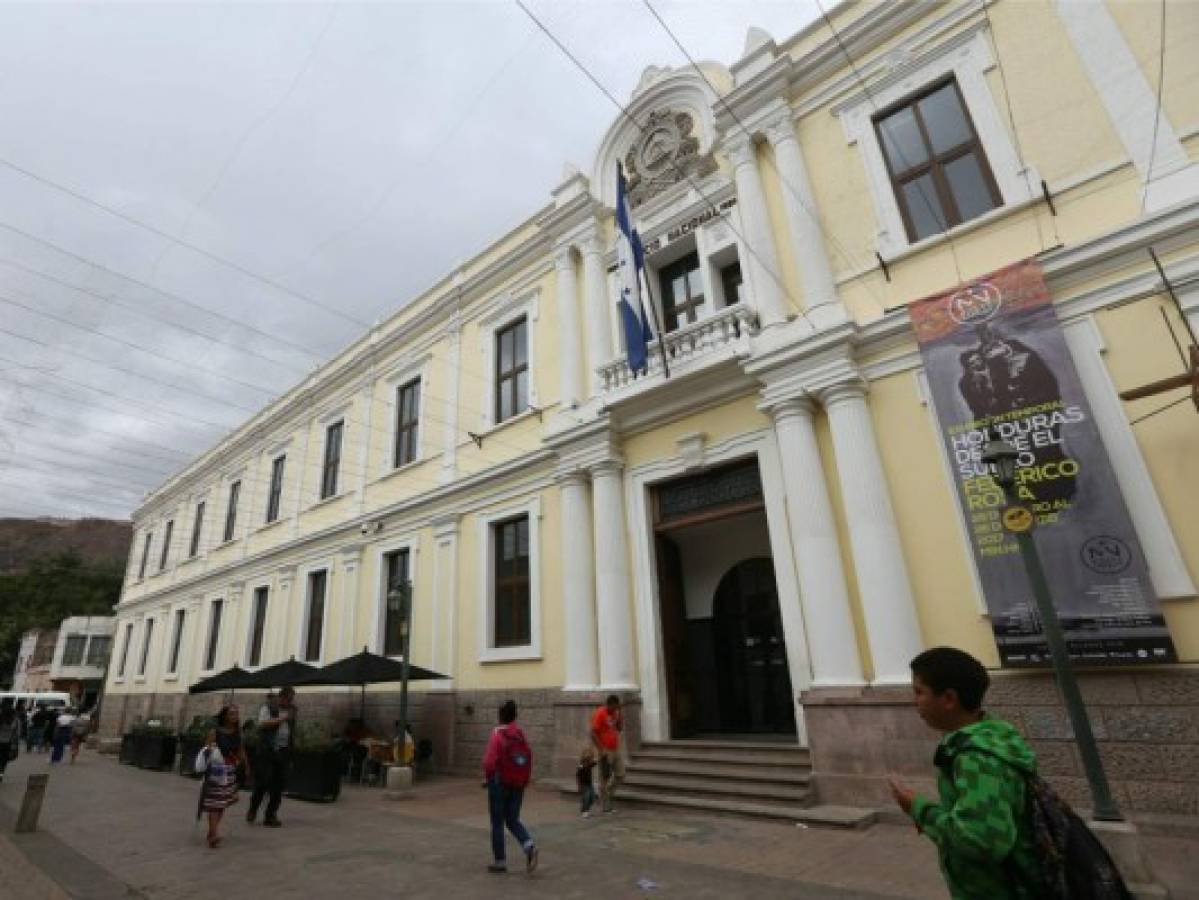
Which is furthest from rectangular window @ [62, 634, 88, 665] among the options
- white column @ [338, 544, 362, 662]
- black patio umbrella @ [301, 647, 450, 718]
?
black patio umbrella @ [301, 647, 450, 718]

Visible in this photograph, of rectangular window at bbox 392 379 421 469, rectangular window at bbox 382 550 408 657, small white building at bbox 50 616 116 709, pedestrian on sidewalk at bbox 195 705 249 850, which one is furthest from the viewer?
small white building at bbox 50 616 116 709

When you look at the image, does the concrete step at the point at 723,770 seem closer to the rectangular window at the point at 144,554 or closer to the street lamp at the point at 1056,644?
the street lamp at the point at 1056,644

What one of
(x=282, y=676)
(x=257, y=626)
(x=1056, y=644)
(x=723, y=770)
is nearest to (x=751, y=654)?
(x=723, y=770)

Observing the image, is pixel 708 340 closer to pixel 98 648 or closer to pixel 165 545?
pixel 165 545

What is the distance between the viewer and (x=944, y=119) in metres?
9.65

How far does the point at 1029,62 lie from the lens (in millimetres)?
8883

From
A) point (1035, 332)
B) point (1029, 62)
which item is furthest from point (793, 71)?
point (1035, 332)

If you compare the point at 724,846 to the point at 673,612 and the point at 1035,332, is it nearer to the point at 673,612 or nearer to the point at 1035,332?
the point at 673,612

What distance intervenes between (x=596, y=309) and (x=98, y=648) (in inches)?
2290

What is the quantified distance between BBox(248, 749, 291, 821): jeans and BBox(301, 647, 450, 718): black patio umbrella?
11.8 ft

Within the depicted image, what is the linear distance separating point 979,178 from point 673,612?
8.07 meters

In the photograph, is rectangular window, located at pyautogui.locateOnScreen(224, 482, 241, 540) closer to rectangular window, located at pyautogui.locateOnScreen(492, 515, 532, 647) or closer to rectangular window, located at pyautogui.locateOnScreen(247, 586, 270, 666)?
rectangular window, located at pyautogui.locateOnScreen(247, 586, 270, 666)

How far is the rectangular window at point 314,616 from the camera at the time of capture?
59.7 feet

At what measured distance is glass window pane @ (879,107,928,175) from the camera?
9.80 meters
